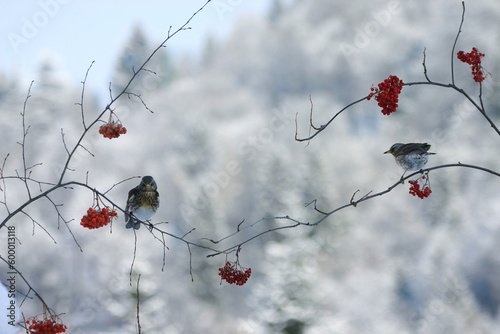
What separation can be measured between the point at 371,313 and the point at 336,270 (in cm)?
375

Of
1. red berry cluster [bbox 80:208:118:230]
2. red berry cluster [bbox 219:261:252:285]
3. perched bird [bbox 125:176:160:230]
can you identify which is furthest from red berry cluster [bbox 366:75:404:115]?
perched bird [bbox 125:176:160:230]

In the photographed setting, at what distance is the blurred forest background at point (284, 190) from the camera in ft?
59.5

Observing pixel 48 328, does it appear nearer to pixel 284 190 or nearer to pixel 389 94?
pixel 389 94

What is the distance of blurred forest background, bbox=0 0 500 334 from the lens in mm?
18125

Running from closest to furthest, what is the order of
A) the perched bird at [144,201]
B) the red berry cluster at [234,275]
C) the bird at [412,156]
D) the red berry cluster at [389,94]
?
the red berry cluster at [389,94] → the red berry cluster at [234,275] → the bird at [412,156] → the perched bird at [144,201]

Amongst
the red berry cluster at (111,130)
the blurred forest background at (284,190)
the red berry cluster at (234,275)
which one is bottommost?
the red berry cluster at (234,275)

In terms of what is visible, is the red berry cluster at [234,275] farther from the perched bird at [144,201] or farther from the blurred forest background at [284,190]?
the blurred forest background at [284,190]

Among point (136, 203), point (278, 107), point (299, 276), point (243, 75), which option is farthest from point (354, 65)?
point (136, 203)

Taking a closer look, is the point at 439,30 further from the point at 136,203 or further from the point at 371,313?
the point at 136,203

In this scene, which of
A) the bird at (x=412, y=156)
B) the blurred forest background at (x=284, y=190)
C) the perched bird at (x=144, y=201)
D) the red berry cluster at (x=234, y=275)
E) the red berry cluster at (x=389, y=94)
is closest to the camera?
the red berry cluster at (x=389, y=94)

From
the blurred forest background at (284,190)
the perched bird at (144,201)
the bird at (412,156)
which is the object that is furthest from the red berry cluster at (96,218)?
the blurred forest background at (284,190)

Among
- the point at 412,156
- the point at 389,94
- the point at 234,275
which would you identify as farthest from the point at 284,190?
the point at 389,94

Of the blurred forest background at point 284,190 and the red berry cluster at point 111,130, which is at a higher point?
the blurred forest background at point 284,190

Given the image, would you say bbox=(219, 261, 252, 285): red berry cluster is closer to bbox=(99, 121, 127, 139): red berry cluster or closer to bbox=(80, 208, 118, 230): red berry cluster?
bbox=(80, 208, 118, 230): red berry cluster
